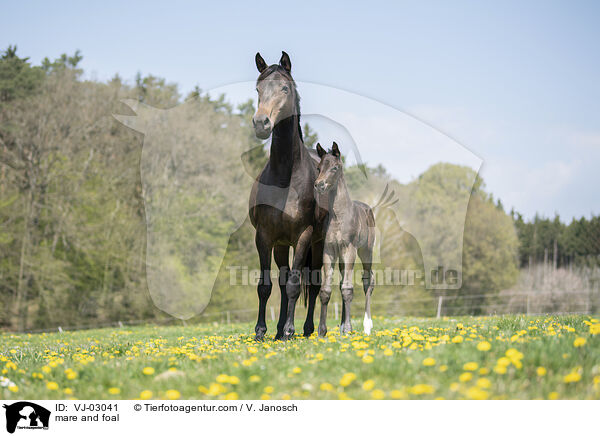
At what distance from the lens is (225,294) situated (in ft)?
128

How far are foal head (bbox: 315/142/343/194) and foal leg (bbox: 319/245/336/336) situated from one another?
3.81 feet

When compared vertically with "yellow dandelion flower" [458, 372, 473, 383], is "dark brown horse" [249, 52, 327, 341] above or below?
above

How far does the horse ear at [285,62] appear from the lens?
7.93 m

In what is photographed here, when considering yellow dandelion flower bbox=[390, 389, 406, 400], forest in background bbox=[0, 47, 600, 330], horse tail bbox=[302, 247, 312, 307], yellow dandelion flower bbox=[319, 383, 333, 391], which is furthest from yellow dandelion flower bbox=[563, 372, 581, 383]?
forest in background bbox=[0, 47, 600, 330]

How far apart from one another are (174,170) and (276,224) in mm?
11363

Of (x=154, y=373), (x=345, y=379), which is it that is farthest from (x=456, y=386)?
(x=154, y=373)

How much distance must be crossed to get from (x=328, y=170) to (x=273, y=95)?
164 cm

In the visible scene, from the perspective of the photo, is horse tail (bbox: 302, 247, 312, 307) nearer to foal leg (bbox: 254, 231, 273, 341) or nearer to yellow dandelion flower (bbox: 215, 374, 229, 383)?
foal leg (bbox: 254, 231, 273, 341)

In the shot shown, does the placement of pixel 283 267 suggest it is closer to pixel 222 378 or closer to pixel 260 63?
pixel 260 63

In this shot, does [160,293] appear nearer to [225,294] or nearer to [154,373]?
[154,373]

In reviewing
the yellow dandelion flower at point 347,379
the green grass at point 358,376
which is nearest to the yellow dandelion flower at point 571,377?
the green grass at point 358,376

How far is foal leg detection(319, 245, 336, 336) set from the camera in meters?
8.51
